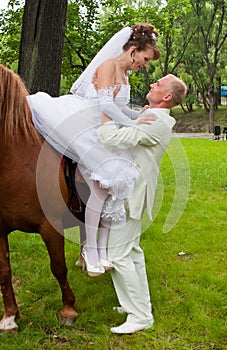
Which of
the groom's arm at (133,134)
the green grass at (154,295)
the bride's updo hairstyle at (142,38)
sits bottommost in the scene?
the green grass at (154,295)

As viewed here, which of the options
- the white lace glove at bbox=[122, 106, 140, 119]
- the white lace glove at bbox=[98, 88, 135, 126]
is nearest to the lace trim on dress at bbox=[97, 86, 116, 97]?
the white lace glove at bbox=[98, 88, 135, 126]

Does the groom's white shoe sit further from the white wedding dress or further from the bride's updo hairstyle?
the bride's updo hairstyle

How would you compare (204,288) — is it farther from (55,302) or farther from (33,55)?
(33,55)

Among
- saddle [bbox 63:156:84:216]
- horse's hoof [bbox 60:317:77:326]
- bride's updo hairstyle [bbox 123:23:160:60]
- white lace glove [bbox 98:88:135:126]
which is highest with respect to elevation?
bride's updo hairstyle [bbox 123:23:160:60]

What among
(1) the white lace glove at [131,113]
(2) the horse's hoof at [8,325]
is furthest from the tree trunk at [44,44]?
(2) the horse's hoof at [8,325]

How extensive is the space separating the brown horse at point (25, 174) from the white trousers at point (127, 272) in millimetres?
428

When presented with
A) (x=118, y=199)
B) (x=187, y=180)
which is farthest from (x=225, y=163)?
(x=118, y=199)

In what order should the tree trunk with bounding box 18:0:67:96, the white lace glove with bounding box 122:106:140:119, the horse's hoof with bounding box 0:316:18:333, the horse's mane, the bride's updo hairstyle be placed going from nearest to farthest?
the horse's mane
the bride's updo hairstyle
the horse's hoof with bounding box 0:316:18:333
the white lace glove with bounding box 122:106:140:119
the tree trunk with bounding box 18:0:67:96

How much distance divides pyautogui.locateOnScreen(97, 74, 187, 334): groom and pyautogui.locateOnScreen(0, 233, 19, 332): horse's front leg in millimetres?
792

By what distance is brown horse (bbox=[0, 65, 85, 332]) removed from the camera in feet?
9.71

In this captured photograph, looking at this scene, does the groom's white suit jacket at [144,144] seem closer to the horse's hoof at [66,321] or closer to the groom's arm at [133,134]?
the groom's arm at [133,134]

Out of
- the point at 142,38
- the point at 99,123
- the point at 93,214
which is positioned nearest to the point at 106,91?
the point at 99,123

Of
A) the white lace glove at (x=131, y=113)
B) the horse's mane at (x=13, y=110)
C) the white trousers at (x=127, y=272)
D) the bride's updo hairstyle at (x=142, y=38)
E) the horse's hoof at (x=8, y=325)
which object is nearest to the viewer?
the horse's mane at (x=13, y=110)

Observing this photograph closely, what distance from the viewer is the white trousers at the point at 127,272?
321 centimetres
